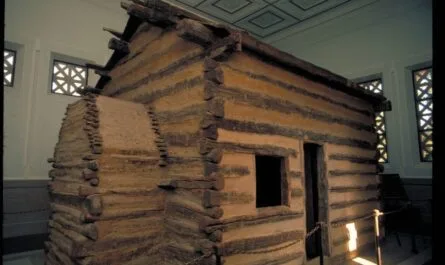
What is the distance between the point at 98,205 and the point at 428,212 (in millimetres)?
9154

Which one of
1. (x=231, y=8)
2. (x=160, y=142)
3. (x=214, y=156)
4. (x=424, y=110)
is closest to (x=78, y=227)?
(x=160, y=142)

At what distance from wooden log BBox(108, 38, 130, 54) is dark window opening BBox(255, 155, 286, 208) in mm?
4222

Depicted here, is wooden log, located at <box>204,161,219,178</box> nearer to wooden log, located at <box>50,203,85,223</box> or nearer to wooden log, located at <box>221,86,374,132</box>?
wooden log, located at <box>221,86,374,132</box>

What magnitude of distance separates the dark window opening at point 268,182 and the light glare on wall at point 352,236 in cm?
228

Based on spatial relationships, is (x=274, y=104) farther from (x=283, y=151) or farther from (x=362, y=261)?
(x=362, y=261)

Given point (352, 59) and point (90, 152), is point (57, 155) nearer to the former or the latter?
point (90, 152)

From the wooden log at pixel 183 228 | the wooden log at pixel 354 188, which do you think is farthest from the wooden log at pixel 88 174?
the wooden log at pixel 354 188

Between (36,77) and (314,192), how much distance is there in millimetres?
8137

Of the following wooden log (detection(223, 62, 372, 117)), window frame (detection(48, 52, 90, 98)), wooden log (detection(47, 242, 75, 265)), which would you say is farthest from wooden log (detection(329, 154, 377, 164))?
window frame (detection(48, 52, 90, 98))

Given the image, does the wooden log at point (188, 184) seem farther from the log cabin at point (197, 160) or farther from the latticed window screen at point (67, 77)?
the latticed window screen at point (67, 77)

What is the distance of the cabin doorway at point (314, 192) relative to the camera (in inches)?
251

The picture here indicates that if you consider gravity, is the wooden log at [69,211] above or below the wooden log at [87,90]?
below

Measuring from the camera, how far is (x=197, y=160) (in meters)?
4.60

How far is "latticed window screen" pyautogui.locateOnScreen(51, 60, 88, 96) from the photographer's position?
895 cm
